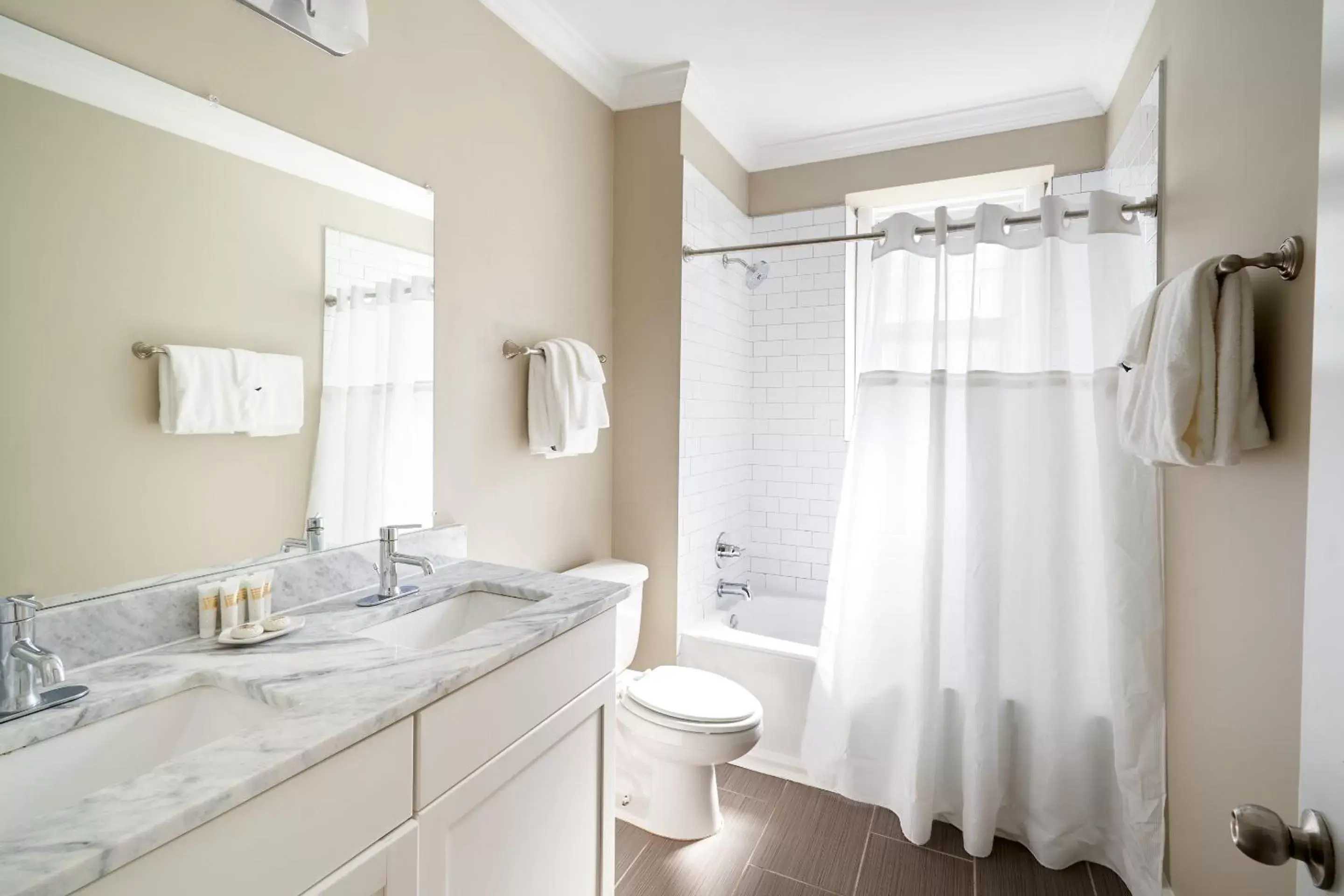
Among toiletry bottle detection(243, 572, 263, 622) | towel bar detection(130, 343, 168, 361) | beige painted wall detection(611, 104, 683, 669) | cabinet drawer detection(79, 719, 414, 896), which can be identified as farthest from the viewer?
beige painted wall detection(611, 104, 683, 669)

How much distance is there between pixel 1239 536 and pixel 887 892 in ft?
4.42

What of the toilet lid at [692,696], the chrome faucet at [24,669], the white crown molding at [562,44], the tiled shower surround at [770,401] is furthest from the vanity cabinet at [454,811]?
the white crown molding at [562,44]

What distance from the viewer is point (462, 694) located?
1058 millimetres

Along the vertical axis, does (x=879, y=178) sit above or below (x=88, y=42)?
above

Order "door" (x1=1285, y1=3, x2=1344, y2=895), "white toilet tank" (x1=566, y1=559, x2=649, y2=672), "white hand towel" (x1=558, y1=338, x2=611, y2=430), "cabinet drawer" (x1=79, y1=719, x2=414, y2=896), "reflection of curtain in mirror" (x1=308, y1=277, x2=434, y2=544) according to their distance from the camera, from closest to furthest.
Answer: "door" (x1=1285, y1=3, x2=1344, y2=895) < "cabinet drawer" (x1=79, y1=719, x2=414, y2=896) < "reflection of curtain in mirror" (x1=308, y1=277, x2=434, y2=544) < "white hand towel" (x1=558, y1=338, x2=611, y2=430) < "white toilet tank" (x1=566, y1=559, x2=649, y2=672)

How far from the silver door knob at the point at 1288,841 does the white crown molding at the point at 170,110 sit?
1847mm

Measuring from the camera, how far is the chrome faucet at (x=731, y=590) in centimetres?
302

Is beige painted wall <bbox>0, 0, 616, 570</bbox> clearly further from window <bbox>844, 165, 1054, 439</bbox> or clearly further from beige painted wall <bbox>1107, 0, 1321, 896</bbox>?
beige painted wall <bbox>1107, 0, 1321, 896</bbox>

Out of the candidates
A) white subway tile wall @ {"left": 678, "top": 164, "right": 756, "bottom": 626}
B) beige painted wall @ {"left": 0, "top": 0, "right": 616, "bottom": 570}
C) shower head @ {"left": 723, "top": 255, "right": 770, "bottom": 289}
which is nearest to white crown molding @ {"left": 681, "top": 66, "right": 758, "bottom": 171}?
white subway tile wall @ {"left": 678, "top": 164, "right": 756, "bottom": 626}

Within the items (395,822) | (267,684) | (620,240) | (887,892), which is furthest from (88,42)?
(887,892)

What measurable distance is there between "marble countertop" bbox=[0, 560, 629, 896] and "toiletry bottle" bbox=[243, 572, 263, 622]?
0.27 feet

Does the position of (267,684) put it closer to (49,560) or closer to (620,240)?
(49,560)

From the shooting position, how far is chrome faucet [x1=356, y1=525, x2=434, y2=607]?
1.48 meters

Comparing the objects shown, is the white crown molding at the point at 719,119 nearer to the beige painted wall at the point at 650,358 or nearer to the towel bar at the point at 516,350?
the beige painted wall at the point at 650,358
